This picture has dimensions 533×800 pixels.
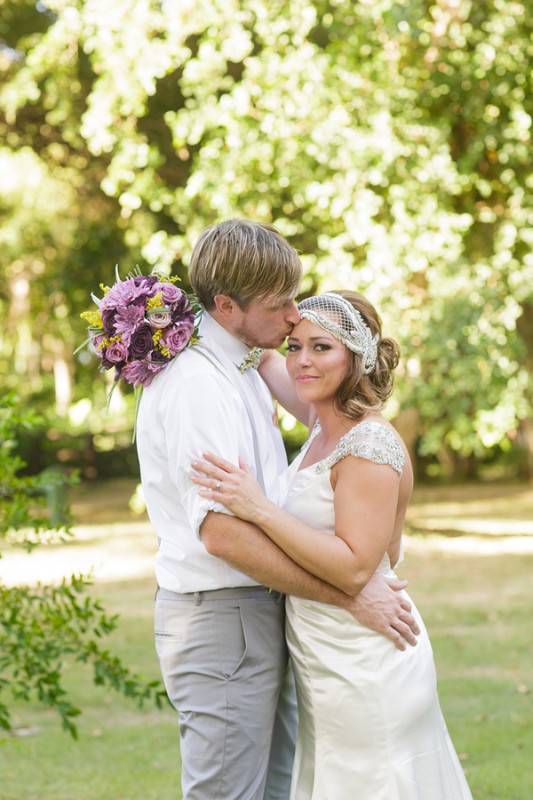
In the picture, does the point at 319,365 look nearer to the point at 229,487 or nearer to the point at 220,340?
the point at 220,340

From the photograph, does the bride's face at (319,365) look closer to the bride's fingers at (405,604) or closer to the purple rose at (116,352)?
the purple rose at (116,352)

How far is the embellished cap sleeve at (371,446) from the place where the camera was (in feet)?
10.0

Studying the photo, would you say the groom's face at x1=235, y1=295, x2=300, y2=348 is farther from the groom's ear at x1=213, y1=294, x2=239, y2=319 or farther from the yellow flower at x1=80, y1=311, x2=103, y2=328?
the yellow flower at x1=80, y1=311, x2=103, y2=328

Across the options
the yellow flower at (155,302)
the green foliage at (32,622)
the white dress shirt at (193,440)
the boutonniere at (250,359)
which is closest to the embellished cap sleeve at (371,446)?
the white dress shirt at (193,440)

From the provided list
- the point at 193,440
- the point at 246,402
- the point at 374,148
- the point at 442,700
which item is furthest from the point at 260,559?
the point at 374,148

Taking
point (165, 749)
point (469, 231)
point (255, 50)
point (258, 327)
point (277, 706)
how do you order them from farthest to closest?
point (255, 50), point (469, 231), point (165, 749), point (277, 706), point (258, 327)

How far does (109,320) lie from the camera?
3.22m

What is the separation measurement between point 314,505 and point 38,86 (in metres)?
13.7

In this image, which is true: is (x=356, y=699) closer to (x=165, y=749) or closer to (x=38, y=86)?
(x=165, y=749)

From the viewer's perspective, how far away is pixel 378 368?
327cm

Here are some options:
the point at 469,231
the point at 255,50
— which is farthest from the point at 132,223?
the point at 469,231

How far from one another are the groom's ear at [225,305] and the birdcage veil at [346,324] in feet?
0.67

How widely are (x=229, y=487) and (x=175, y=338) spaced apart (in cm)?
46

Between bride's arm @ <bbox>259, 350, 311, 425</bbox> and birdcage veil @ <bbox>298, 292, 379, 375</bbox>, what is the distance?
0.47m
